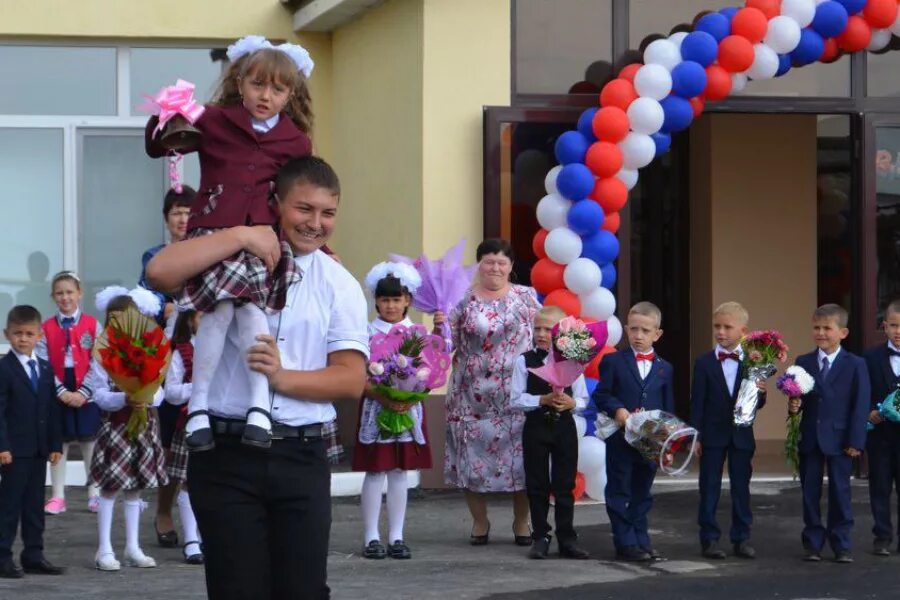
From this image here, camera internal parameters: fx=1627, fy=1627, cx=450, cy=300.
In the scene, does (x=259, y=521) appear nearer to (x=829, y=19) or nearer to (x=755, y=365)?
(x=755, y=365)

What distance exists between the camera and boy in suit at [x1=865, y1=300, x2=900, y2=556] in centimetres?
942

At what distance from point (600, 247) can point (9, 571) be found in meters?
4.45

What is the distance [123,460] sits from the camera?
8734mm

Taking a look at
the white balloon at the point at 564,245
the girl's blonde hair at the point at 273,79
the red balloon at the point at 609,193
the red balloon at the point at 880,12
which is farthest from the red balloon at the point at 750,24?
the girl's blonde hair at the point at 273,79

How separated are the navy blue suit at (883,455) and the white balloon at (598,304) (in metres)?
1.95

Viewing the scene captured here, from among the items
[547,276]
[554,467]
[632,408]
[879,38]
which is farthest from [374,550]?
[879,38]

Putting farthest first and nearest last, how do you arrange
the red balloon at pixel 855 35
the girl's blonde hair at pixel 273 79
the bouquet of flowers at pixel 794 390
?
the red balloon at pixel 855 35 < the bouquet of flowers at pixel 794 390 < the girl's blonde hair at pixel 273 79

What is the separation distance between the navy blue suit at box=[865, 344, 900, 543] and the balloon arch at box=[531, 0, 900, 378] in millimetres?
1882

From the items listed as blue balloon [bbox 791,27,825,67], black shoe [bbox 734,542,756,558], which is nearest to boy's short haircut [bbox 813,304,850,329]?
black shoe [bbox 734,542,756,558]

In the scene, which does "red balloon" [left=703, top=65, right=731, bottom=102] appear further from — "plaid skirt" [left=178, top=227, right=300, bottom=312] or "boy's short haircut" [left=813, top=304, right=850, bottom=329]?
"plaid skirt" [left=178, top=227, right=300, bottom=312]

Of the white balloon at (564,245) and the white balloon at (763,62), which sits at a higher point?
the white balloon at (763,62)

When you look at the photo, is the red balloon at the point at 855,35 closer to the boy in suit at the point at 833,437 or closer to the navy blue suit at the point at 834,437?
the boy in suit at the point at 833,437

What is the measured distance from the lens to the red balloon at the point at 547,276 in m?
11.0

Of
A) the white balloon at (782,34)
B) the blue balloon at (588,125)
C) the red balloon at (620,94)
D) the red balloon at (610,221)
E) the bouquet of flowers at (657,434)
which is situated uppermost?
the white balloon at (782,34)
